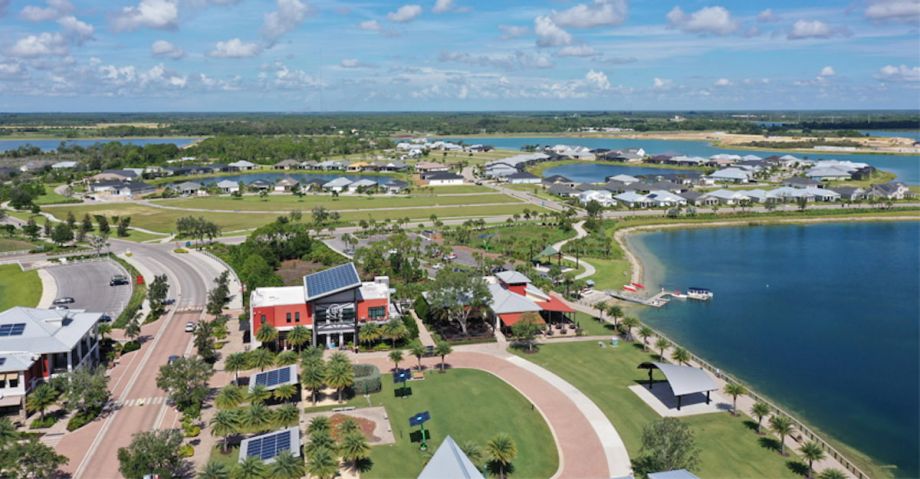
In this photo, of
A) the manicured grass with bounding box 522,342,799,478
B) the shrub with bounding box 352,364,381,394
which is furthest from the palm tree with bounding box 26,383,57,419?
the manicured grass with bounding box 522,342,799,478

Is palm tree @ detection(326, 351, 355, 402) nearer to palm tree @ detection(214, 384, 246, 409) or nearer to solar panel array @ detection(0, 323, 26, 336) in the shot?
palm tree @ detection(214, 384, 246, 409)

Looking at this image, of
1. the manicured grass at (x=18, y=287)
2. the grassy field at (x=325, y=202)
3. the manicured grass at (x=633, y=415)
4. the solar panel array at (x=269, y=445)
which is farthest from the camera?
the grassy field at (x=325, y=202)

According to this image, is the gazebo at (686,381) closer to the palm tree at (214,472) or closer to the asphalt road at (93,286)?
the palm tree at (214,472)

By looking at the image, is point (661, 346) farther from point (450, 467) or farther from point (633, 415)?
point (450, 467)

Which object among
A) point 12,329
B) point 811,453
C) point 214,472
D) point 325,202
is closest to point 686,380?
point 811,453

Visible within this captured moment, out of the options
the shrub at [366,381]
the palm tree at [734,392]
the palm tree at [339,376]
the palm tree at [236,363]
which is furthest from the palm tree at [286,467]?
the palm tree at [734,392]

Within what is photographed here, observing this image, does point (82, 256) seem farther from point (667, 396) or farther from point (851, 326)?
point (851, 326)
